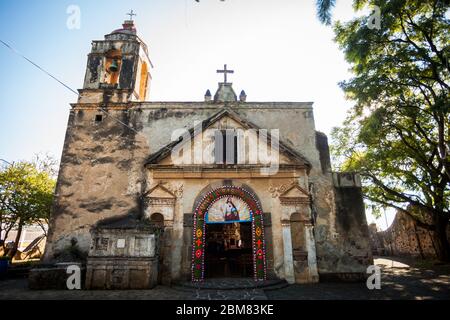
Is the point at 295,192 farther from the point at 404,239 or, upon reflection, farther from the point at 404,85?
the point at 404,239

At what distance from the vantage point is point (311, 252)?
10.5m

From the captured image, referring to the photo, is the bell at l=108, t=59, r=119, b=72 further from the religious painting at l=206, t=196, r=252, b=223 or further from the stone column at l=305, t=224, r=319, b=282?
the stone column at l=305, t=224, r=319, b=282

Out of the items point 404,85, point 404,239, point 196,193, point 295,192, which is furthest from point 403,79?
point 404,239

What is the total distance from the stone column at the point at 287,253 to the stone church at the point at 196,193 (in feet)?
0.14

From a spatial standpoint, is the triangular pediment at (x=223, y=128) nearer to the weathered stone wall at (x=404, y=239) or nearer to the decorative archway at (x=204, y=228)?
the decorative archway at (x=204, y=228)

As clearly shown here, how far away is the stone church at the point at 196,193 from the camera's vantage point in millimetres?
10234

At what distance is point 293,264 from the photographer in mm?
10328

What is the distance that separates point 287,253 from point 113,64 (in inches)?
503

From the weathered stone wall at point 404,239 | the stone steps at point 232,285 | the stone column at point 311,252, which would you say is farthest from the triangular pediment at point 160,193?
the weathered stone wall at point 404,239

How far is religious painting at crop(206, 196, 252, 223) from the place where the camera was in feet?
35.7

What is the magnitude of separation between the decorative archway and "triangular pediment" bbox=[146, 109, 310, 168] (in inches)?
69.3
